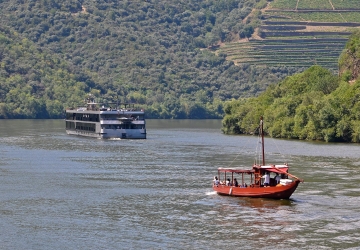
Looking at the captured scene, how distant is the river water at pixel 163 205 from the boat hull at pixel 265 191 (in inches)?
23.9

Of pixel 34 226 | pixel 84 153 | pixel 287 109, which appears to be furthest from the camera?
pixel 287 109

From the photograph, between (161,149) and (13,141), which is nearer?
(161,149)

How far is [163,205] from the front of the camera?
227ft

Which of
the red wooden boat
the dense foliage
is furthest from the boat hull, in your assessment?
the dense foliage

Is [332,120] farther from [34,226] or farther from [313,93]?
[34,226]

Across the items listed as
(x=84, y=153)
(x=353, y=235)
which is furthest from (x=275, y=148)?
(x=353, y=235)

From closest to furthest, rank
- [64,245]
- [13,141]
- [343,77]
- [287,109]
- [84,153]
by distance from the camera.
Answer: [64,245] < [84,153] < [13,141] < [287,109] < [343,77]

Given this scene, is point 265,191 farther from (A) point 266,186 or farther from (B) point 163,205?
(B) point 163,205

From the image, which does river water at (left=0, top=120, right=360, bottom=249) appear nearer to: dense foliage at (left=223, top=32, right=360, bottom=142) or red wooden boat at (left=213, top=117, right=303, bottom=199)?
red wooden boat at (left=213, top=117, right=303, bottom=199)

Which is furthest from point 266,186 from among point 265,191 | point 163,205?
point 163,205

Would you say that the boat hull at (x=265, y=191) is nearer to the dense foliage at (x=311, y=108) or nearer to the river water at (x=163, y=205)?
the river water at (x=163, y=205)

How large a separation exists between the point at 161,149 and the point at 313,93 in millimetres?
46221

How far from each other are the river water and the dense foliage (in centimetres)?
2642

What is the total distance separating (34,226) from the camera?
61031mm
